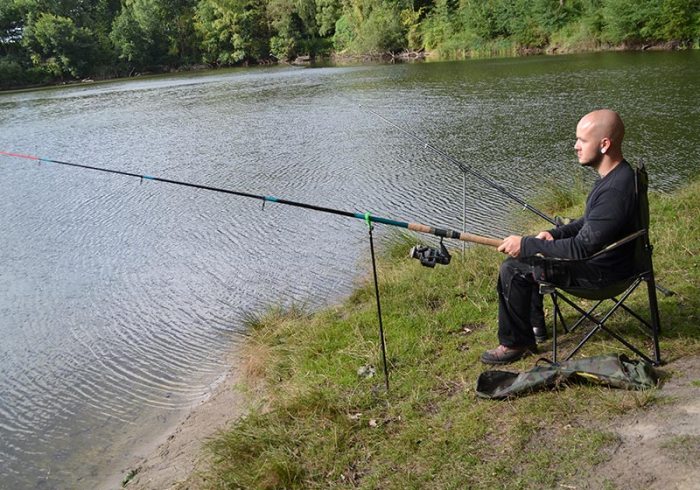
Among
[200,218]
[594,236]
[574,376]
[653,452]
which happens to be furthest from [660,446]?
[200,218]

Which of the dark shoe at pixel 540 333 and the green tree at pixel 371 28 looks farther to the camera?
the green tree at pixel 371 28

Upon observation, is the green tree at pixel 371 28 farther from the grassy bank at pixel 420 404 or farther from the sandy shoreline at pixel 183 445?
the sandy shoreline at pixel 183 445

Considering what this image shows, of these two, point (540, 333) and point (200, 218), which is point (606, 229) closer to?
point (540, 333)

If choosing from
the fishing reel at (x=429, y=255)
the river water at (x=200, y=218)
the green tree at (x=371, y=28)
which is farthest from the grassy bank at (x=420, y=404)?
the green tree at (x=371, y=28)

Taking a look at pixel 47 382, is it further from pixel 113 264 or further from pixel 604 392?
pixel 604 392

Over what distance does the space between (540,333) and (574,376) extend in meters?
0.71

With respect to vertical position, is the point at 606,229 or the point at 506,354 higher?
the point at 606,229

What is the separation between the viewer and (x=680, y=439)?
2672mm

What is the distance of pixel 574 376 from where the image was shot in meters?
3.36

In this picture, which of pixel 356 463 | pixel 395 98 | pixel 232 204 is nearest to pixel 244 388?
pixel 356 463

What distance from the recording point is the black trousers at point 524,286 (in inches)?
133

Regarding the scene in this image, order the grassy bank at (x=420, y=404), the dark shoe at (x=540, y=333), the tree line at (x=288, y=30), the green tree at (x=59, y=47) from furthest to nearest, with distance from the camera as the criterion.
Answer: the green tree at (x=59, y=47)
the tree line at (x=288, y=30)
the dark shoe at (x=540, y=333)
the grassy bank at (x=420, y=404)

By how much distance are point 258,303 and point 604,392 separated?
14.1 ft

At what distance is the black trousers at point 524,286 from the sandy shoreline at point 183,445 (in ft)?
6.98
